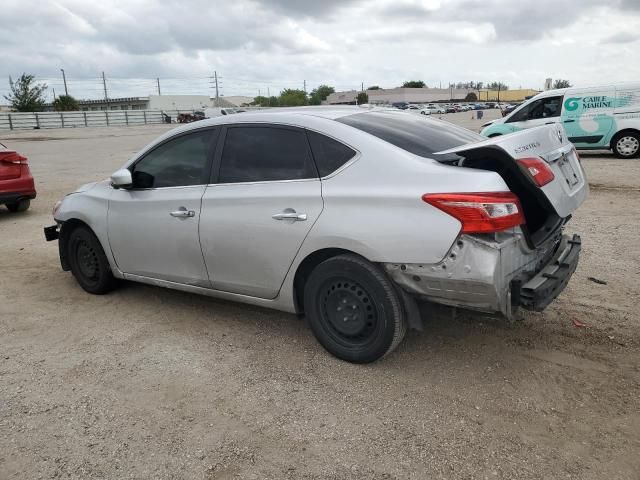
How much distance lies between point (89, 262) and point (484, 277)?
3.74 metres

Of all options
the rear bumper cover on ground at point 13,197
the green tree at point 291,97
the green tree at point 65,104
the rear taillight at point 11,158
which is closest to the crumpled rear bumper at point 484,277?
the rear bumper cover on ground at point 13,197

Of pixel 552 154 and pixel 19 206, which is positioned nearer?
pixel 552 154

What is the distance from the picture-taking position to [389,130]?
142 inches

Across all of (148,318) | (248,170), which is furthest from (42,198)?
(248,170)

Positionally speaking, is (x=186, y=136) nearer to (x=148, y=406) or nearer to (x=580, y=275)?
(x=148, y=406)

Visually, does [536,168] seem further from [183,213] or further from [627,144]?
[627,144]

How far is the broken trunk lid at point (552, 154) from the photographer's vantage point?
10.1 feet

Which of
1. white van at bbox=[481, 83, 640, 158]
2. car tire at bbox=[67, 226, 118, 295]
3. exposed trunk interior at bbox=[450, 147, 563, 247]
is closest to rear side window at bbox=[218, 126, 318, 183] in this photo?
exposed trunk interior at bbox=[450, 147, 563, 247]

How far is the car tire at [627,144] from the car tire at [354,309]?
1256cm

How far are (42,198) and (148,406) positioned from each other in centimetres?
918

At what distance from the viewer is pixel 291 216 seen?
3.47 meters

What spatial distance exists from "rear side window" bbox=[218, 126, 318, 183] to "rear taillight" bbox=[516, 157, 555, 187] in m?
1.28

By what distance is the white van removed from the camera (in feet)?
42.2

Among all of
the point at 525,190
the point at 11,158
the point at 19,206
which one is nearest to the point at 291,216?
the point at 525,190
